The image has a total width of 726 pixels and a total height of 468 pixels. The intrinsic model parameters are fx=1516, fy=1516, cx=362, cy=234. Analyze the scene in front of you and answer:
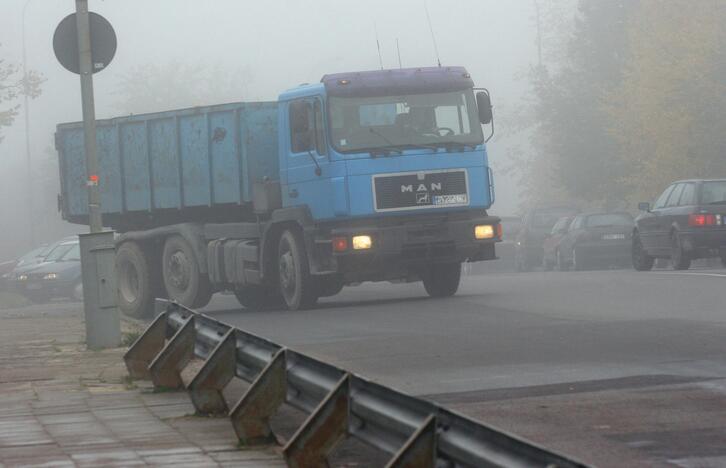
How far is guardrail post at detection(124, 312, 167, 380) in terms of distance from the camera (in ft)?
38.0

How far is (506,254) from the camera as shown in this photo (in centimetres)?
4688

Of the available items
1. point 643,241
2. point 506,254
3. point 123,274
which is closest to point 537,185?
point 506,254

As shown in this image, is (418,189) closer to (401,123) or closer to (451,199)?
(451,199)

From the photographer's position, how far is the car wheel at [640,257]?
3055 cm

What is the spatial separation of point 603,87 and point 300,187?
136 feet

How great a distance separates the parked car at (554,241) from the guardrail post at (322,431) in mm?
33914

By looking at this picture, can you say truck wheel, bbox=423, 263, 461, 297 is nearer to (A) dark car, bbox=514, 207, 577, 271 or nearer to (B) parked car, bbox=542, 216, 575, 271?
(B) parked car, bbox=542, 216, 575, 271

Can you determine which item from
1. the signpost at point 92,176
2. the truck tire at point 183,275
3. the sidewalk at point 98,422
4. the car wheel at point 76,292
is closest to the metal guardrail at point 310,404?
the sidewalk at point 98,422

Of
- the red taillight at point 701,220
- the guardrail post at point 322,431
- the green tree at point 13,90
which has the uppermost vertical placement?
the green tree at point 13,90

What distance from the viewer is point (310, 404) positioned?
24.2 ft

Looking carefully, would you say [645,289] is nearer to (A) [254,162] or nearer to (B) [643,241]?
(A) [254,162]

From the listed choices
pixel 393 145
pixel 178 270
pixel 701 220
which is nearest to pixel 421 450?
pixel 393 145

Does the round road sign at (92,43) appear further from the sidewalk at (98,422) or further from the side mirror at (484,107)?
the side mirror at (484,107)

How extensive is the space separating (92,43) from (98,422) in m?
6.84
